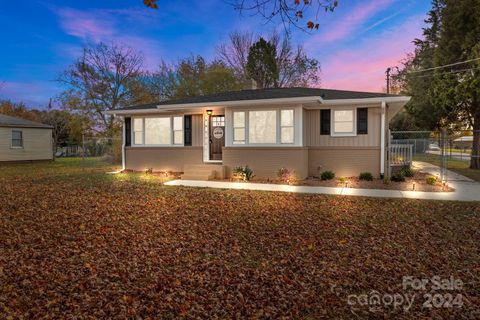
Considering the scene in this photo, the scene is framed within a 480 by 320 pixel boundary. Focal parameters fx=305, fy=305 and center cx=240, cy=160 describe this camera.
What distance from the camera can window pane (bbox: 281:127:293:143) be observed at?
38.2 ft

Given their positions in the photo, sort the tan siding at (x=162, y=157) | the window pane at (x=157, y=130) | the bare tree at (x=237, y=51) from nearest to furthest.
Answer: the tan siding at (x=162, y=157), the window pane at (x=157, y=130), the bare tree at (x=237, y=51)

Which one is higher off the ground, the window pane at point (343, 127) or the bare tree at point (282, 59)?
the bare tree at point (282, 59)

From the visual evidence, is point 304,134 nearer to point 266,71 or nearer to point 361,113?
point 361,113

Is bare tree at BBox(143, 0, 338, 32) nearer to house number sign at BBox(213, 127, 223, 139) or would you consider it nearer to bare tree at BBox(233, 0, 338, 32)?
bare tree at BBox(233, 0, 338, 32)

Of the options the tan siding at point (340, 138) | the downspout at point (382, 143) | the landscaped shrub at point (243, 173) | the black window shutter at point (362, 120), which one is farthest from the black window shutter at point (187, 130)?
the downspout at point (382, 143)

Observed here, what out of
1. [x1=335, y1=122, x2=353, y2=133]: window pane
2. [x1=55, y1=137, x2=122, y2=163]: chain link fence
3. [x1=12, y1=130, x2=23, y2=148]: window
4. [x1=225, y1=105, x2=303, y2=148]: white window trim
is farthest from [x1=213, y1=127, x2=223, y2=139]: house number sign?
[x1=12, y1=130, x2=23, y2=148]: window

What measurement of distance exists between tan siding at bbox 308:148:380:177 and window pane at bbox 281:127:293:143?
1232 mm

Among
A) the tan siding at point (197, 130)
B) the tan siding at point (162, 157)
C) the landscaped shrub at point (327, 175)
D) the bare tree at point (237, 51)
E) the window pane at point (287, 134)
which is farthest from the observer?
the bare tree at point (237, 51)

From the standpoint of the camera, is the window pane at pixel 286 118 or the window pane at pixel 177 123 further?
the window pane at pixel 177 123

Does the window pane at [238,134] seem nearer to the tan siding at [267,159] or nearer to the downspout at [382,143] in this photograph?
the tan siding at [267,159]

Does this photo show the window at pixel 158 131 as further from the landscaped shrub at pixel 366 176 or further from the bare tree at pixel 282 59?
the bare tree at pixel 282 59

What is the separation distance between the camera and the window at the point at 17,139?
21.3m

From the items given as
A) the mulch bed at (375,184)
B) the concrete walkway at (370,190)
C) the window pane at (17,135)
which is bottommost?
the concrete walkway at (370,190)

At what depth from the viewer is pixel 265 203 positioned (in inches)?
296
